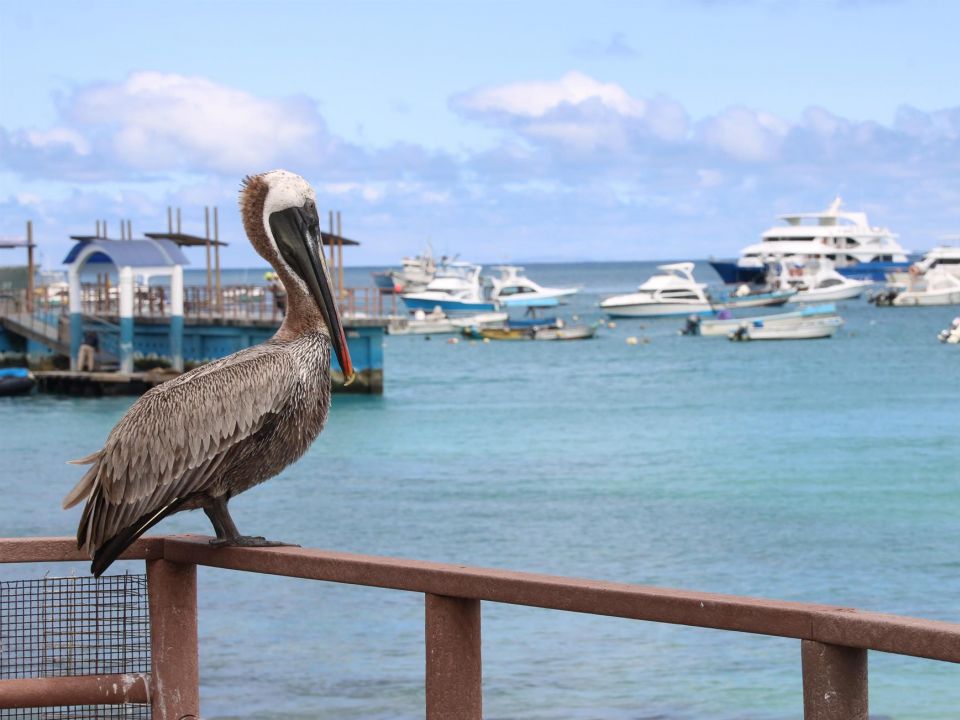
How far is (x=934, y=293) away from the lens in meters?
88.4

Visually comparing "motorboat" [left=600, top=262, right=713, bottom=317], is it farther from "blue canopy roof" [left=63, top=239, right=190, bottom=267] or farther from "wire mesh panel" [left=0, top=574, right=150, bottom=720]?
"wire mesh panel" [left=0, top=574, right=150, bottom=720]

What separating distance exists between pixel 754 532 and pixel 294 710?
375 inches

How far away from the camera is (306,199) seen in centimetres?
409

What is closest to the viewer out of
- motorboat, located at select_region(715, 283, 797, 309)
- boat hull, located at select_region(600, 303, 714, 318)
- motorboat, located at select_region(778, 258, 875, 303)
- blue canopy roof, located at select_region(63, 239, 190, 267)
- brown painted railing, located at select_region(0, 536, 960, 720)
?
brown painted railing, located at select_region(0, 536, 960, 720)

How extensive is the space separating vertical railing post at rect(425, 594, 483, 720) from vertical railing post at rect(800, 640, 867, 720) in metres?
0.80

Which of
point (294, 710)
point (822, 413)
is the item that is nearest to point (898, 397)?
point (822, 413)

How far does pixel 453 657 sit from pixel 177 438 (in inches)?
41.7

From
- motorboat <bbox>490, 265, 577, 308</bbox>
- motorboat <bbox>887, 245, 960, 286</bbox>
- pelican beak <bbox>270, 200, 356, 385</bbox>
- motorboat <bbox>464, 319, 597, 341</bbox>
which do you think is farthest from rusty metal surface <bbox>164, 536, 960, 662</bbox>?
motorboat <bbox>887, 245, 960, 286</bbox>

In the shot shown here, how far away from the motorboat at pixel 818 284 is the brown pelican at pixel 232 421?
87259 mm

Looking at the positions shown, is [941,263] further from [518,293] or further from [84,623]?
[84,623]

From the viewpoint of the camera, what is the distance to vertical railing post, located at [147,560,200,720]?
138 inches

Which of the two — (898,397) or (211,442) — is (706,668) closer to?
(211,442)

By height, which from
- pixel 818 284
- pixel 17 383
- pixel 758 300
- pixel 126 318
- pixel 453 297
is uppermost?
pixel 818 284

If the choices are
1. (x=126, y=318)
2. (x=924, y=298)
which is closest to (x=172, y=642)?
(x=126, y=318)
